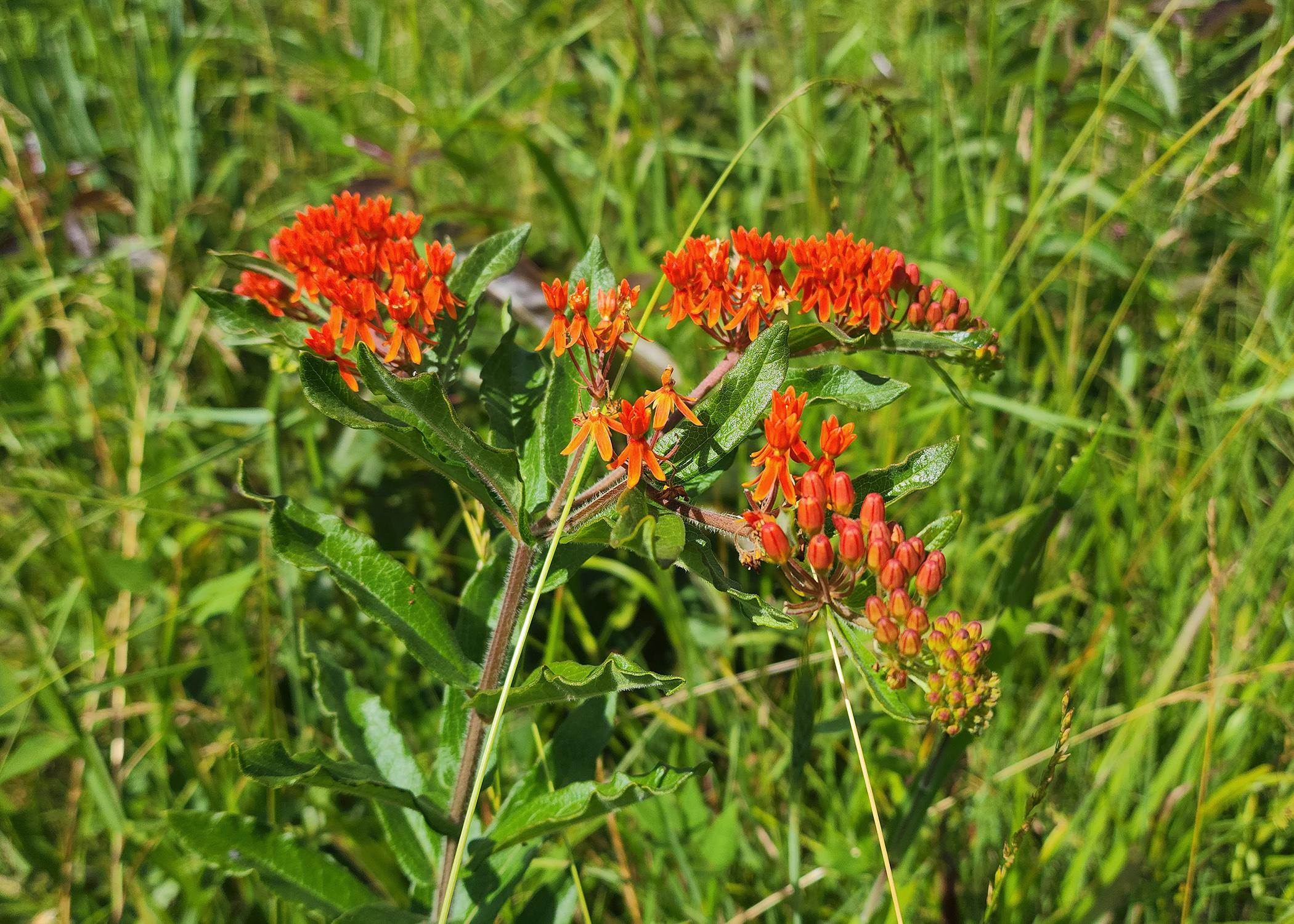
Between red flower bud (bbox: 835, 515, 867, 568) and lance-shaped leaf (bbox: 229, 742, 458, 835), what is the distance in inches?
33.8

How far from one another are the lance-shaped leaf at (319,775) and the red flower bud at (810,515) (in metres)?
0.83

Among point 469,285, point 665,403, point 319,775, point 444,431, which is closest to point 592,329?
point 665,403

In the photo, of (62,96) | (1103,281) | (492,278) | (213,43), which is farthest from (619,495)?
(213,43)

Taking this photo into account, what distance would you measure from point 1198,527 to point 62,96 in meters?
4.87

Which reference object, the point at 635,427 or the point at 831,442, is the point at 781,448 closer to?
the point at 831,442

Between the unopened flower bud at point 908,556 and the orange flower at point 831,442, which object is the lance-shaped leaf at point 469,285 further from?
the unopened flower bud at point 908,556

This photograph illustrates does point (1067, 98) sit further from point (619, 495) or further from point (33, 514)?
point (33, 514)

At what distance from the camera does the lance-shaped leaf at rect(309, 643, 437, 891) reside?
1.92 m

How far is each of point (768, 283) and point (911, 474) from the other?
0.41 metres

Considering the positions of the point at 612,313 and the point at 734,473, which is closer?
the point at 612,313

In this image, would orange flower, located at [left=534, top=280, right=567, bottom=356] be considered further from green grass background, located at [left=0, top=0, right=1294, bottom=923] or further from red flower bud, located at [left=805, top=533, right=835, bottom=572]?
green grass background, located at [left=0, top=0, right=1294, bottom=923]

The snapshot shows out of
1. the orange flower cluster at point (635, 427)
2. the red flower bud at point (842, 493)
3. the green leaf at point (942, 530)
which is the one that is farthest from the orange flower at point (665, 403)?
the green leaf at point (942, 530)

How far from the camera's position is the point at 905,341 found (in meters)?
1.72

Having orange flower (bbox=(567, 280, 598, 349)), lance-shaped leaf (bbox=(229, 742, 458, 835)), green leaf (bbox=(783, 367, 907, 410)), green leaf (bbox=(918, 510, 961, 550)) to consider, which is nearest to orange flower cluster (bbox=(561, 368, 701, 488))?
orange flower (bbox=(567, 280, 598, 349))
